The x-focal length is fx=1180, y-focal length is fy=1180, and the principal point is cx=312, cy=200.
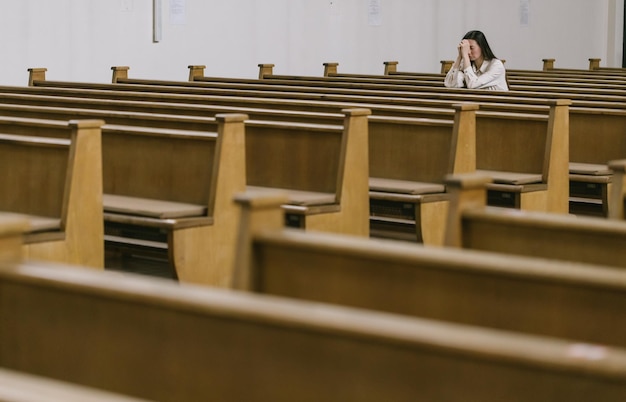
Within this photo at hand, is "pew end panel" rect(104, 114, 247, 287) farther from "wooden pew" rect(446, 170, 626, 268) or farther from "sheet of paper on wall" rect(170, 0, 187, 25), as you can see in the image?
"sheet of paper on wall" rect(170, 0, 187, 25)

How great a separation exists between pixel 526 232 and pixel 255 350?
1168 mm

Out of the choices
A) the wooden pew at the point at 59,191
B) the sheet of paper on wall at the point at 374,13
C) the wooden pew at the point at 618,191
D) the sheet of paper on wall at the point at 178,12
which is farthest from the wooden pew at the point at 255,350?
the sheet of paper on wall at the point at 374,13

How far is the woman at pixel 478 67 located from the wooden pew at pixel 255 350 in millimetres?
5989

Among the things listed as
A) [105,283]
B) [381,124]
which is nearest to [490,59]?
[381,124]

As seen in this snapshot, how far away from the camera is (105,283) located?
2.25 m

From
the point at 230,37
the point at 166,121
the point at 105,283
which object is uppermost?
the point at 230,37

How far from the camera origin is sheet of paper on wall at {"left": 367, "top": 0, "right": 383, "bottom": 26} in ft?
42.9

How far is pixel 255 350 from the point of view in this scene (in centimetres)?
209

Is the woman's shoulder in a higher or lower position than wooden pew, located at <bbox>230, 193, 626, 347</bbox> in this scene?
higher

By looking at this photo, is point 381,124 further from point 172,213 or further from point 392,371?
point 392,371

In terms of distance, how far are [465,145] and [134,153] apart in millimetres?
1521

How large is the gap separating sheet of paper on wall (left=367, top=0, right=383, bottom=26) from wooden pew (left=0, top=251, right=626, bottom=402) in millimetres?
10838

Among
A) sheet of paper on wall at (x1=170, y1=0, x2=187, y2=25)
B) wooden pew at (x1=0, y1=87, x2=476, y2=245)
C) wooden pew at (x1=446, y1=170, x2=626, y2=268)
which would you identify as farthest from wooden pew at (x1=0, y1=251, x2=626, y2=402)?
sheet of paper on wall at (x1=170, y1=0, x2=187, y2=25)

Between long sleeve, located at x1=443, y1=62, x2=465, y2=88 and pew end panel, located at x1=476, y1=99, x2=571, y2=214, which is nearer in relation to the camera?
pew end panel, located at x1=476, y1=99, x2=571, y2=214
